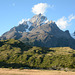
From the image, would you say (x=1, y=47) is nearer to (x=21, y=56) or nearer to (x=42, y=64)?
(x=21, y=56)

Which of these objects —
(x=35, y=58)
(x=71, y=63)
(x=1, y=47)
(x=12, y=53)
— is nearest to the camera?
(x=71, y=63)

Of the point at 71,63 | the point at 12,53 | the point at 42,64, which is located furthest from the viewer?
the point at 12,53

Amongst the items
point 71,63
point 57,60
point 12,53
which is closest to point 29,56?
point 12,53

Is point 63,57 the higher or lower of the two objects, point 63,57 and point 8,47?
the lower

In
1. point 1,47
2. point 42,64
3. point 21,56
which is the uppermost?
point 1,47

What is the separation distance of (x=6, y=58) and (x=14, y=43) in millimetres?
43296

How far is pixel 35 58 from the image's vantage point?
333ft

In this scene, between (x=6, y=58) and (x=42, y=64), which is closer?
(x=42, y=64)

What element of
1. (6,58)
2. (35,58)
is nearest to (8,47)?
(6,58)

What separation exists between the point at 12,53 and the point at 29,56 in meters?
17.4

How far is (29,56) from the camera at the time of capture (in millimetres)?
107438

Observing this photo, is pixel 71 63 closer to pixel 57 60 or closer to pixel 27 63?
pixel 57 60

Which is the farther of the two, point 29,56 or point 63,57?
point 29,56

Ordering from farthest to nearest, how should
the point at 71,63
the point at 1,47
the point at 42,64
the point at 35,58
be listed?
the point at 1,47 < the point at 35,58 < the point at 42,64 < the point at 71,63
